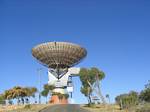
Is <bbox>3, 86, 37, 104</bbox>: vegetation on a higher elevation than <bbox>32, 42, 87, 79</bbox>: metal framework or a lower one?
lower

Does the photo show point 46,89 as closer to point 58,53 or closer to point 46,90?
point 46,90

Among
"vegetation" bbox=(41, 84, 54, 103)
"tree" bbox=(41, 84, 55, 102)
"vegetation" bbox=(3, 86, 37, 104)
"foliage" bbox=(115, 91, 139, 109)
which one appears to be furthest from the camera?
"tree" bbox=(41, 84, 55, 102)

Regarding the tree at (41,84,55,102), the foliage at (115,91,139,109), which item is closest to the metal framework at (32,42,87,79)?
the tree at (41,84,55,102)

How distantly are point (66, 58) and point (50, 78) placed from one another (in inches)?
816

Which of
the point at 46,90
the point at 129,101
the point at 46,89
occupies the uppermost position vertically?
the point at 46,89

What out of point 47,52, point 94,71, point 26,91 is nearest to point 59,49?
point 47,52

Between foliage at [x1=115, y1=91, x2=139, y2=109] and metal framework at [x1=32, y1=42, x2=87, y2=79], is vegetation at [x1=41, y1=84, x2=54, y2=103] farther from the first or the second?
foliage at [x1=115, y1=91, x2=139, y2=109]

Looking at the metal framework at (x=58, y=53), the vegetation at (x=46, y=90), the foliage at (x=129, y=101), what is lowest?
the foliage at (x=129, y=101)

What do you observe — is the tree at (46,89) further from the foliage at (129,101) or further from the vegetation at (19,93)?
the foliage at (129,101)

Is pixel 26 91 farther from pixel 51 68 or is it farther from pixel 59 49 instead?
pixel 51 68

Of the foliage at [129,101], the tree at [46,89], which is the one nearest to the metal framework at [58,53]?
the tree at [46,89]

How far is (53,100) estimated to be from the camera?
157 meters

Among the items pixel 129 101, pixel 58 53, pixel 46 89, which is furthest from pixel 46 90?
pixel 129 101

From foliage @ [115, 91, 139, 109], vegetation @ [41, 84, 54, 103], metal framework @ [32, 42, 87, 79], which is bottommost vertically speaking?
foliage @ [115, 91, 139, 109]
